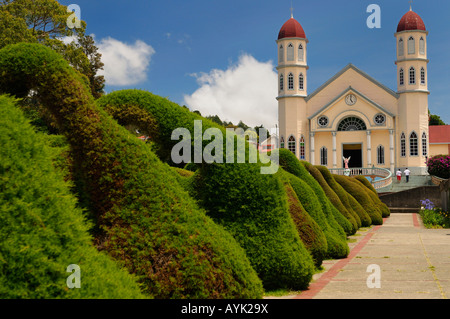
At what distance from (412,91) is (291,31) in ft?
46.0

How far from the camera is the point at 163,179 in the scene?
5121 millimetres

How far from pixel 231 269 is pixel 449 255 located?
7.46m

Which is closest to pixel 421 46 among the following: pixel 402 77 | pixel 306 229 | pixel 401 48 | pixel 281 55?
pixel 401 48

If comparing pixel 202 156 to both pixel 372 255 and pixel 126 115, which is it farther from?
pixel 372 255

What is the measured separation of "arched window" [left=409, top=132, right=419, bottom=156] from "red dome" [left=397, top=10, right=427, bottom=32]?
10.8 metres

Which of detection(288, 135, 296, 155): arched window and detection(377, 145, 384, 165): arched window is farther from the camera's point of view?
detection(288, 135, 296, 155): arched window

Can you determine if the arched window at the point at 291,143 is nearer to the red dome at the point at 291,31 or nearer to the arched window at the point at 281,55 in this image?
the arched window at the point at 281,55

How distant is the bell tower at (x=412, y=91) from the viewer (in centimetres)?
4628

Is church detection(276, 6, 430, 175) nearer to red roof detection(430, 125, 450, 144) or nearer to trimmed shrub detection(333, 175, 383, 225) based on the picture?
red roof detection(430, 125, 450, 144)

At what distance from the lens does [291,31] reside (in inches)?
1954

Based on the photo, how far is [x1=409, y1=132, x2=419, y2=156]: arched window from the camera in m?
46.2

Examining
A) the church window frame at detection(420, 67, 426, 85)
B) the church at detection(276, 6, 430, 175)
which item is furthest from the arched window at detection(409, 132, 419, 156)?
the church window frame at detection(420, 67, 426, 85)

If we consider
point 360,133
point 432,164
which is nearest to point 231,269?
point 432,164

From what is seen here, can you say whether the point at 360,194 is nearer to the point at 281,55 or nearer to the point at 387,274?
the point at 387,274
